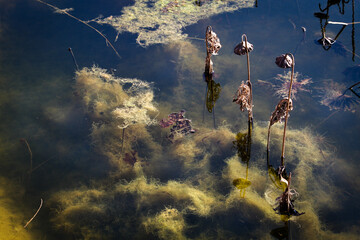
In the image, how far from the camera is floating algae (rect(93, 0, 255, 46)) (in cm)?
451

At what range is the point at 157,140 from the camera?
3205 millimetres

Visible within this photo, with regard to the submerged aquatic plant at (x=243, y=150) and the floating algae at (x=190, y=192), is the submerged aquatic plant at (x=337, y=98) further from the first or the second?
the submerged aquatic plant at (x=243, y=150)

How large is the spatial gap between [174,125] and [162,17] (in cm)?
236

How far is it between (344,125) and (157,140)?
209 cm

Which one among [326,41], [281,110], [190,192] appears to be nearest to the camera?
[281,110]

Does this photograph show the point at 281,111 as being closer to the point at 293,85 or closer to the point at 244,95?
the point at 244,95

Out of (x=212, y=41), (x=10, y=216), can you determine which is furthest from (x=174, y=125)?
(x=10, y=216)

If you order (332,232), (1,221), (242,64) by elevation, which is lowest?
(1,221)

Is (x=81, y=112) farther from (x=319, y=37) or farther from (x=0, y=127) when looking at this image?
(x=319, y=37)

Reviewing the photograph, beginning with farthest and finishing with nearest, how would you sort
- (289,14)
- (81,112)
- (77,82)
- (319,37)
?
(289,14) < (319,37) < (77,82) < (81,112)

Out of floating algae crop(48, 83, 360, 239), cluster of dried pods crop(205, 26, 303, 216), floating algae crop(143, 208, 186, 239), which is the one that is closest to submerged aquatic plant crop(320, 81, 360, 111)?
floating algae crop(48, 83, 360, 239)

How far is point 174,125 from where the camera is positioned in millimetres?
3322

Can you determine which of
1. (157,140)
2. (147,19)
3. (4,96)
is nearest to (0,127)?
(4,96)

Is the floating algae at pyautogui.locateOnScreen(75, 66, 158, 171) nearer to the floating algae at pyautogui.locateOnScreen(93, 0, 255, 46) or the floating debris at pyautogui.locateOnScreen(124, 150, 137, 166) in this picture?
the floating debris at pyautogui.locateOnScreen(124, 150, 137, 166)
